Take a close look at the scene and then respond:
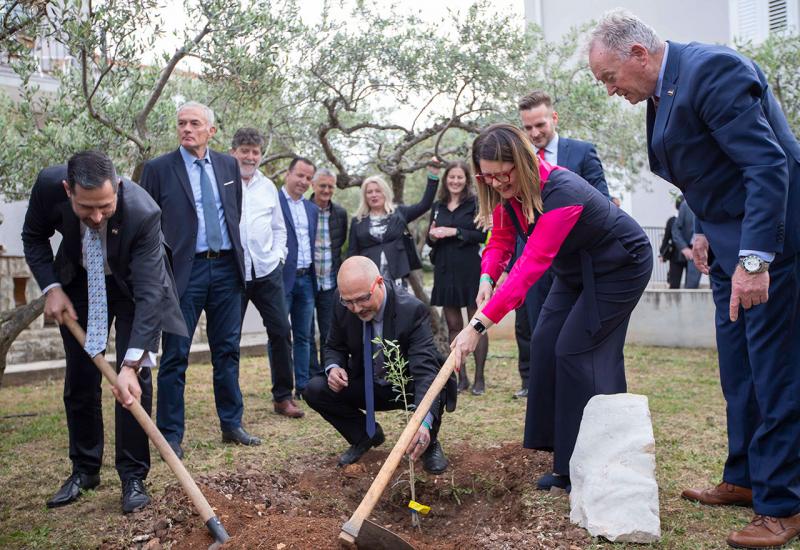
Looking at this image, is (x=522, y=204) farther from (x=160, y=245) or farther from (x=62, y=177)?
(x=62, y=177)

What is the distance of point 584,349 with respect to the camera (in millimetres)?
3990

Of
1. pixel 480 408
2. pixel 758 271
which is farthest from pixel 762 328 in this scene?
pixel 480 408

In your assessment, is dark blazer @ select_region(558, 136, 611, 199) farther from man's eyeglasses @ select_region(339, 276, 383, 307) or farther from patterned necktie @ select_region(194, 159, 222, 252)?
patterned necktie @ select_region(194, 159, 222, 252)

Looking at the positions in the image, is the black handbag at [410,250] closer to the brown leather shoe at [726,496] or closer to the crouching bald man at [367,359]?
the crouching bald man at [367,359]

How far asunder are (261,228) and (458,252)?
2.02 meters

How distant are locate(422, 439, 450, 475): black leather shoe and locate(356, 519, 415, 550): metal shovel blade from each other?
141cm

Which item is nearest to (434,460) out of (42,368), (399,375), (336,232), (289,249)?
(399,375)

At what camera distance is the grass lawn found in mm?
3906

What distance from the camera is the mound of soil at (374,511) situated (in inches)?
140

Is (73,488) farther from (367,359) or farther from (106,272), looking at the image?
(367,359)

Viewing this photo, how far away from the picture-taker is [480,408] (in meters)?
6.64

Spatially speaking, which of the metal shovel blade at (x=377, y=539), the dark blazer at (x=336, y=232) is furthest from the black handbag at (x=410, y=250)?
the metal shovel blade at (x=377, y=539)

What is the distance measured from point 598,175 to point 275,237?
2.67 m

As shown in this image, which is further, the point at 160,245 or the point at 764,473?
the point at 160,245
